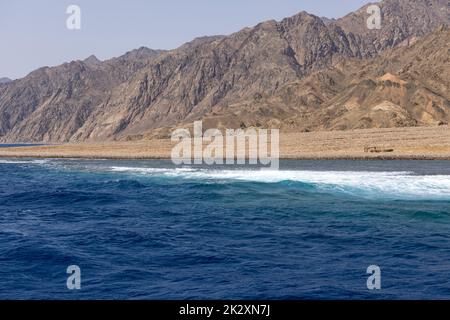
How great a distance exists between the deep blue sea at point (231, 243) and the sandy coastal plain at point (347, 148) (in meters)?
42.7

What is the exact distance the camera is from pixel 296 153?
93625 millimetres

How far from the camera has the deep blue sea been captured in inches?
609

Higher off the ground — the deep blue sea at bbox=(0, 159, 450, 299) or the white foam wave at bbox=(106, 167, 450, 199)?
the white foam wave at bbox=(106, 167, 450, 199)

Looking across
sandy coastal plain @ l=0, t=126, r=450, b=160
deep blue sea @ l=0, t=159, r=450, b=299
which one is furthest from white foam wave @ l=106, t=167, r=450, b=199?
sandy coastal plain @ l=0, t=126, r=450, b=160

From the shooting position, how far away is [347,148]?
9462 centimetres

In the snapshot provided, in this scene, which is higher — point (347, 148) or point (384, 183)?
point (347, 148)

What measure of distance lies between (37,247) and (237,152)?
76.2 m

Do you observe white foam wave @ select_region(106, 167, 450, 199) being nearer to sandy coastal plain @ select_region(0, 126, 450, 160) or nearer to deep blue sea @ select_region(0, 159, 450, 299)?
deep blue sea @ select_region(0, 159, 450, 299)

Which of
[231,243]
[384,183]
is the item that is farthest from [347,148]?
[231,243]

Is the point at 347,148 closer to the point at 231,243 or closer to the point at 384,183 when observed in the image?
the point at 384,183

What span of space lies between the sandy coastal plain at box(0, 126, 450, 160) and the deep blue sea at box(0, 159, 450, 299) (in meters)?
42.7

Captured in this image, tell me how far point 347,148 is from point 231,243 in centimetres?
7632

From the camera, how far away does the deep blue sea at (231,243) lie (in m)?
15.5

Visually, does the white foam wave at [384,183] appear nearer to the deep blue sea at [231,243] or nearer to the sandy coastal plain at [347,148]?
the deep blue sea at [231,243]
